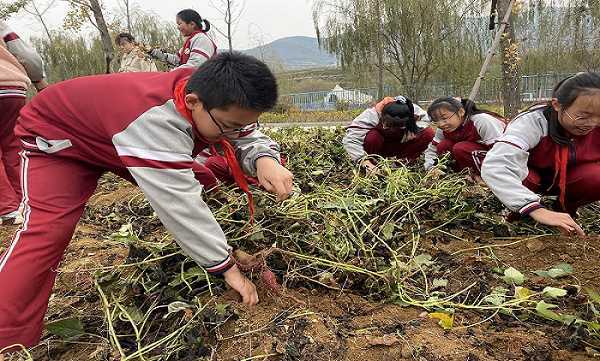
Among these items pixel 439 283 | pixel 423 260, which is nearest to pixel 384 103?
pixel 423 260

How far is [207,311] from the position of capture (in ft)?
4.83

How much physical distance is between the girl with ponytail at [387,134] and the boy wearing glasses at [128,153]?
78.2 inches

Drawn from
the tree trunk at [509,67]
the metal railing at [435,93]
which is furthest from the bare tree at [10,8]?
the tree trunk at [509,67]

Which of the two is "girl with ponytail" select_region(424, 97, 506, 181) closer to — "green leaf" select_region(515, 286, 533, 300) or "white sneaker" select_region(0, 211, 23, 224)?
"green leaf" select_region(515, 286, 533, 300)

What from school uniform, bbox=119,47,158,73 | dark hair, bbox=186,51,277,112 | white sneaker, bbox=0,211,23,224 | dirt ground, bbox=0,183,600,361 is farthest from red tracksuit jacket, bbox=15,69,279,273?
school uniform, bbox=119,47,158,73

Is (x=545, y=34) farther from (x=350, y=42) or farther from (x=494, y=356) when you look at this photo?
(x=494, y=356)

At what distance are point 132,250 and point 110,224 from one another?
1.14 m

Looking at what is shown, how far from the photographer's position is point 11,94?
104 inches

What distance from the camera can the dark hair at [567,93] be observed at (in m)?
1.97

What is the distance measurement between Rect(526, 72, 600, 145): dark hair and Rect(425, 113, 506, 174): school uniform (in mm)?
716

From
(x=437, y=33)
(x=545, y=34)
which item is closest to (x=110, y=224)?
(x=437, y=33)

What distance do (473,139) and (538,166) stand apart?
2.54 ft

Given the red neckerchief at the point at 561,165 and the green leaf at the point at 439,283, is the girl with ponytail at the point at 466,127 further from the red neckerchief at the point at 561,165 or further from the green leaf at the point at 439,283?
the green leaf at the point at 439,283

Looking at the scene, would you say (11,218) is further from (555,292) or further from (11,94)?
(555,292)
